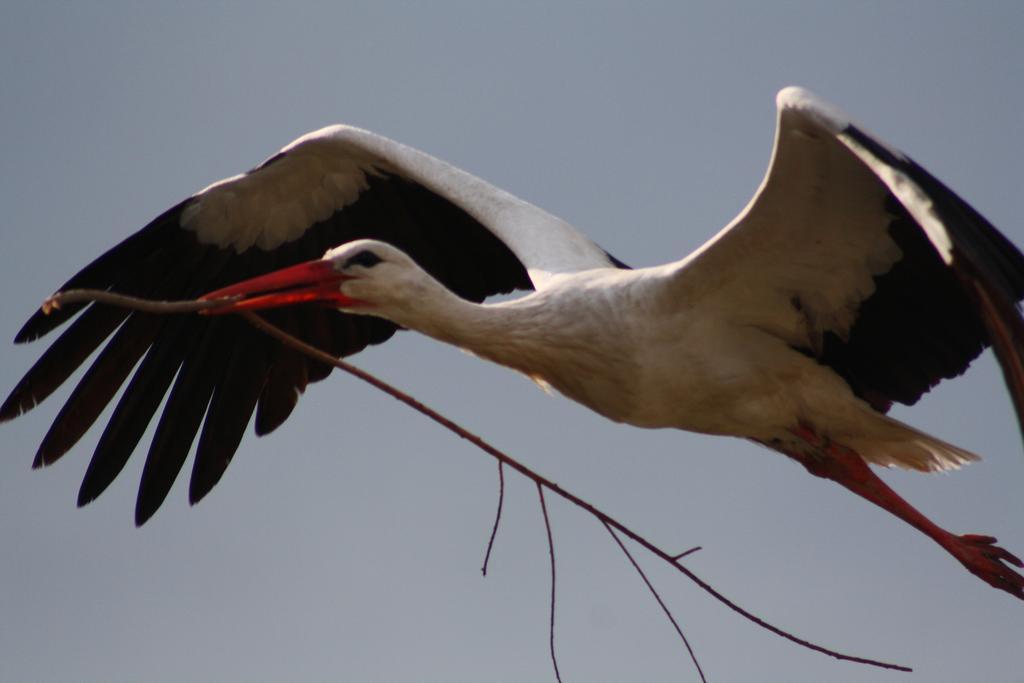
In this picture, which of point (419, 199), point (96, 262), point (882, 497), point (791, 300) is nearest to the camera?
point (791, 300)

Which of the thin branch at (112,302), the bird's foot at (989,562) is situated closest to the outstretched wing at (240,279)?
the bird's foot at (989,562)

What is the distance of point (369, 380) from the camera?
4.96m

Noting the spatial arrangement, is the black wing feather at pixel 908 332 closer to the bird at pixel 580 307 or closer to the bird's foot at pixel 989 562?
the bird at pixel 580 307

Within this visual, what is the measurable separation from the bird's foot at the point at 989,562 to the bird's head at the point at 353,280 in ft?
9.84

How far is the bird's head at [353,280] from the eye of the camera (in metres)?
6.67

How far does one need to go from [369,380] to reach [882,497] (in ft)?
12.0

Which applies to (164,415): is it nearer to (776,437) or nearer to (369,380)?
(776,437)

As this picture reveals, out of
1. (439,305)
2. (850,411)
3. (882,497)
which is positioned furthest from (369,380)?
(882,497)

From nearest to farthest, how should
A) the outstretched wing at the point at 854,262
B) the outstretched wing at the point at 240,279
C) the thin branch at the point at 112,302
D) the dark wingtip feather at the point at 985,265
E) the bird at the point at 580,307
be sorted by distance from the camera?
the thin branch at the point at 112,302, the dark wingtip feather at the point at 985,265, the outstretched wing at the point at 854,262, the bird at the point at 580,307, the outstretched wing at the point at 240,279

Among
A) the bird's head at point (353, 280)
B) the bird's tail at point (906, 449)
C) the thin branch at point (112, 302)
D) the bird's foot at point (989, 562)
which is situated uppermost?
the bird's head at point (353, 280)

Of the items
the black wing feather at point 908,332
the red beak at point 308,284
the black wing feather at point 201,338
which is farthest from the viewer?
the black wing feather at point 201,338

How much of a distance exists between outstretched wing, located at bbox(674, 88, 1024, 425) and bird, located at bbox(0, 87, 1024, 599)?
0.03 feet

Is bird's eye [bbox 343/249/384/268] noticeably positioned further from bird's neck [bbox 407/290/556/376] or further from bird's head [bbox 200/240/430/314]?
bird's neck [bbox 407/290/556/376]

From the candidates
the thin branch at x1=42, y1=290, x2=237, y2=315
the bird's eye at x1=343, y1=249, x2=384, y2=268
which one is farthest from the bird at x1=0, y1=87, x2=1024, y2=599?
the thin branch at x1=42, y1=290, x2=237, y2=315
